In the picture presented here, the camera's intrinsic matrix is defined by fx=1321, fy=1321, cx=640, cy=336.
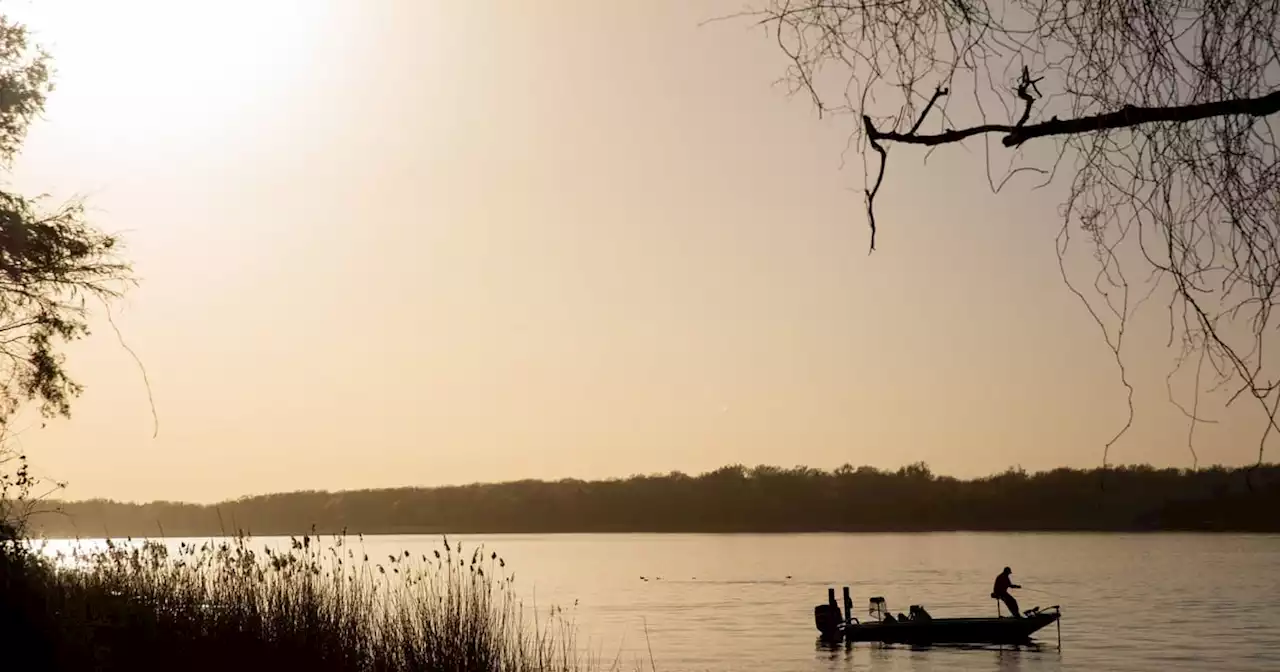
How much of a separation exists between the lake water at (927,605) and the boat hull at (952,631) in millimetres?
769

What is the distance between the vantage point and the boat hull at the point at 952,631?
44.8 m

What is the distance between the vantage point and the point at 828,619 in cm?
4644

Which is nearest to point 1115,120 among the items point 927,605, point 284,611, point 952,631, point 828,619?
point 284,611

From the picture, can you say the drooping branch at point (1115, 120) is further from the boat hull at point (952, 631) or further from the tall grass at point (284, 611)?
the boat hull at point (952, 631)

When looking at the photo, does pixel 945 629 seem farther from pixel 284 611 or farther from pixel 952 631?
pixel 284 611

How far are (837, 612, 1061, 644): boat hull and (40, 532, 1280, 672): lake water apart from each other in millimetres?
769

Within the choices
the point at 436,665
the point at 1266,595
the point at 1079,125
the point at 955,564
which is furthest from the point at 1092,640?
the point at 955,564

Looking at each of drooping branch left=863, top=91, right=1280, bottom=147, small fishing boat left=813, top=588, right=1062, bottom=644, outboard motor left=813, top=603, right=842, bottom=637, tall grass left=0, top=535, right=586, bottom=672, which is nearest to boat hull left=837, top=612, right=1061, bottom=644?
small fishing boat left=813, top=588, right=1062, bottom=644

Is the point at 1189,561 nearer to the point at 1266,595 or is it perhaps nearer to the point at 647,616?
the point at 1266,595

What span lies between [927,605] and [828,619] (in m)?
23.6

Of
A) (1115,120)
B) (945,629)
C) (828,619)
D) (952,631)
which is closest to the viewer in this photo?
(1115,120)

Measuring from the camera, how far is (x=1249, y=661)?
41.8 meters

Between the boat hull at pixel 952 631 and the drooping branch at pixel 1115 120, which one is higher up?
the drooping branch at pixel 1115 120

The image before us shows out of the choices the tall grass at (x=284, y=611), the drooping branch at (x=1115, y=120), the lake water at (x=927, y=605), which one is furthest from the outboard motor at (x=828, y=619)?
the drooping branch at (x=1115, y=120)
